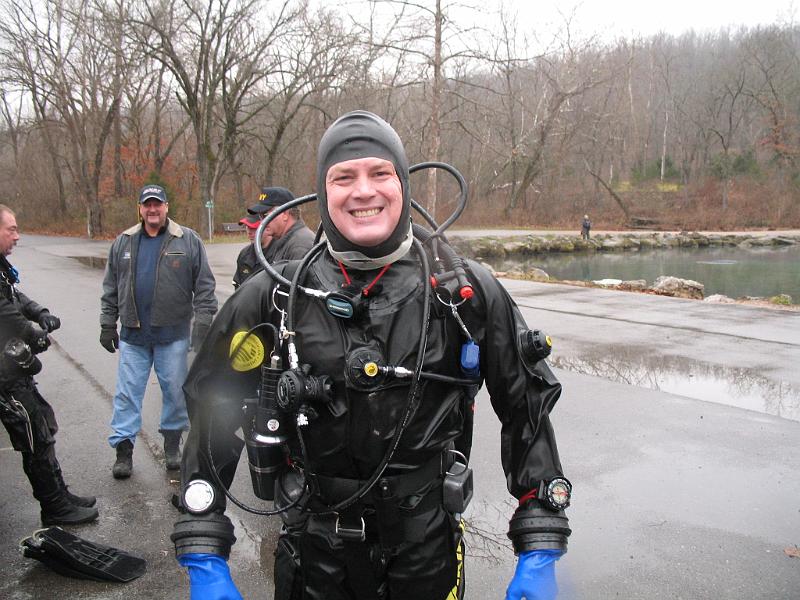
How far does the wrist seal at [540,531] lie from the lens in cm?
178

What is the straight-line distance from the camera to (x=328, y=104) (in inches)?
1371

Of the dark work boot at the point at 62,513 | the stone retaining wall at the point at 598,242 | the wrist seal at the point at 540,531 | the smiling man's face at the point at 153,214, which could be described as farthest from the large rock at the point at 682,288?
the wrist seal at the point at 540,531

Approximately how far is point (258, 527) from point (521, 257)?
84.5 ft

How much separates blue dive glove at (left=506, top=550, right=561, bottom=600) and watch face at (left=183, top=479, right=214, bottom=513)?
0.88 metres

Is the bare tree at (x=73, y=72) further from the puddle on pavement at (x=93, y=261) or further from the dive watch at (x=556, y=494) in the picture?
the dive watch at (x=556, y=494)

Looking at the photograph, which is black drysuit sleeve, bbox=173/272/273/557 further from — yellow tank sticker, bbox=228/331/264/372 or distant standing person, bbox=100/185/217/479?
distant standing person, bbox=100/185/217/479

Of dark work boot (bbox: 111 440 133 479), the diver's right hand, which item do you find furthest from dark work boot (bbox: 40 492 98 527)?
the diver's right hand

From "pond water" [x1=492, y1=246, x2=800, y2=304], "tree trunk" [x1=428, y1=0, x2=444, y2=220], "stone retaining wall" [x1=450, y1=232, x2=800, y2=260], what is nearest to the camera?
"tree trunk" [x1=428, y1=0, x2=444, y2=220]

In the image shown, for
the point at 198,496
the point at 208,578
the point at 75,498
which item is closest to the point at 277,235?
the point at 75,498

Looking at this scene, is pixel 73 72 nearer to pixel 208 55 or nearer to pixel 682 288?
pixel 208 55

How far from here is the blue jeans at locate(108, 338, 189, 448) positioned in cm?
464

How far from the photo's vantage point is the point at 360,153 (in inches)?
75.9

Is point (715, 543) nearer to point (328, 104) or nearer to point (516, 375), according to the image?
point (516, 375)

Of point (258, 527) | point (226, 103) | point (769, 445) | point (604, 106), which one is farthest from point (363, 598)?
point (604, 106)
